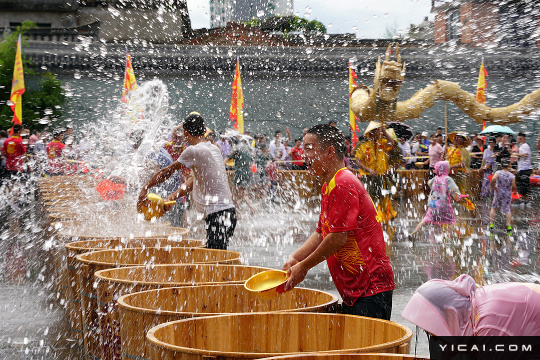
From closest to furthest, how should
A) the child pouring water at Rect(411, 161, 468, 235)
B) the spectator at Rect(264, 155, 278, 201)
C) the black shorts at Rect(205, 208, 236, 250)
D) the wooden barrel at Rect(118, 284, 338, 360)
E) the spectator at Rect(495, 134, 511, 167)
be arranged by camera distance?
the wooden barrel at Rect(118, 284, 338, 360)
the black shorts at Rect(205, 208, 236, 250)
the child pouring water at Rect(411, 161, 468, 235)
the spectator at Rect(495, 134, 511, 167)
the spectator at Rect(264, 155, 278, 201)

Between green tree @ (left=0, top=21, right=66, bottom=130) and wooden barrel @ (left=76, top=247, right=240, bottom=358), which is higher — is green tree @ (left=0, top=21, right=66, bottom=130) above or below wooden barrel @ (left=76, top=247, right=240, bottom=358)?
above

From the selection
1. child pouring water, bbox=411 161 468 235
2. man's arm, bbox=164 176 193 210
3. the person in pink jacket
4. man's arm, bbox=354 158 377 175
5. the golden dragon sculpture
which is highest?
the golden dragon sculpture

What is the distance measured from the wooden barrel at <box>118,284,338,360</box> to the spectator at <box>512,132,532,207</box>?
13366mm

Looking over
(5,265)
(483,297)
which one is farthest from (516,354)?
(5,265)

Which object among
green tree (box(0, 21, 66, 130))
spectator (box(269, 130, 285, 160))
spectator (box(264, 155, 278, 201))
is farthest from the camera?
green tree (box(0, 21, 66, 130))

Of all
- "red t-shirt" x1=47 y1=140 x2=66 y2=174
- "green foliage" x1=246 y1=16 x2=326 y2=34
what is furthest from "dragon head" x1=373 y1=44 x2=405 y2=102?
"green foliage" x1=246 y1=16 x2=326 y2=34

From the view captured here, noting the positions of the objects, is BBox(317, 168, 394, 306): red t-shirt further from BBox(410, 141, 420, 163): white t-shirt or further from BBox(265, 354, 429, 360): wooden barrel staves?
BBox(410, 141, 420, 163): white t-shirt

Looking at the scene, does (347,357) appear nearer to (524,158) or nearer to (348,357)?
(348,357)

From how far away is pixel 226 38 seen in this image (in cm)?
2612

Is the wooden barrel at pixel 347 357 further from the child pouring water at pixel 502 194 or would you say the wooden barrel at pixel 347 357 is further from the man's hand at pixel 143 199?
the child pouring water at pixel 502 194

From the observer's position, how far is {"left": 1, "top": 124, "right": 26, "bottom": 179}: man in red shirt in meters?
15.0

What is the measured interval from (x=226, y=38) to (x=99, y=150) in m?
10.3

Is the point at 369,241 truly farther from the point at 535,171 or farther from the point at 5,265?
the point at 535,171

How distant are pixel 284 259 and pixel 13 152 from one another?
979 cm
